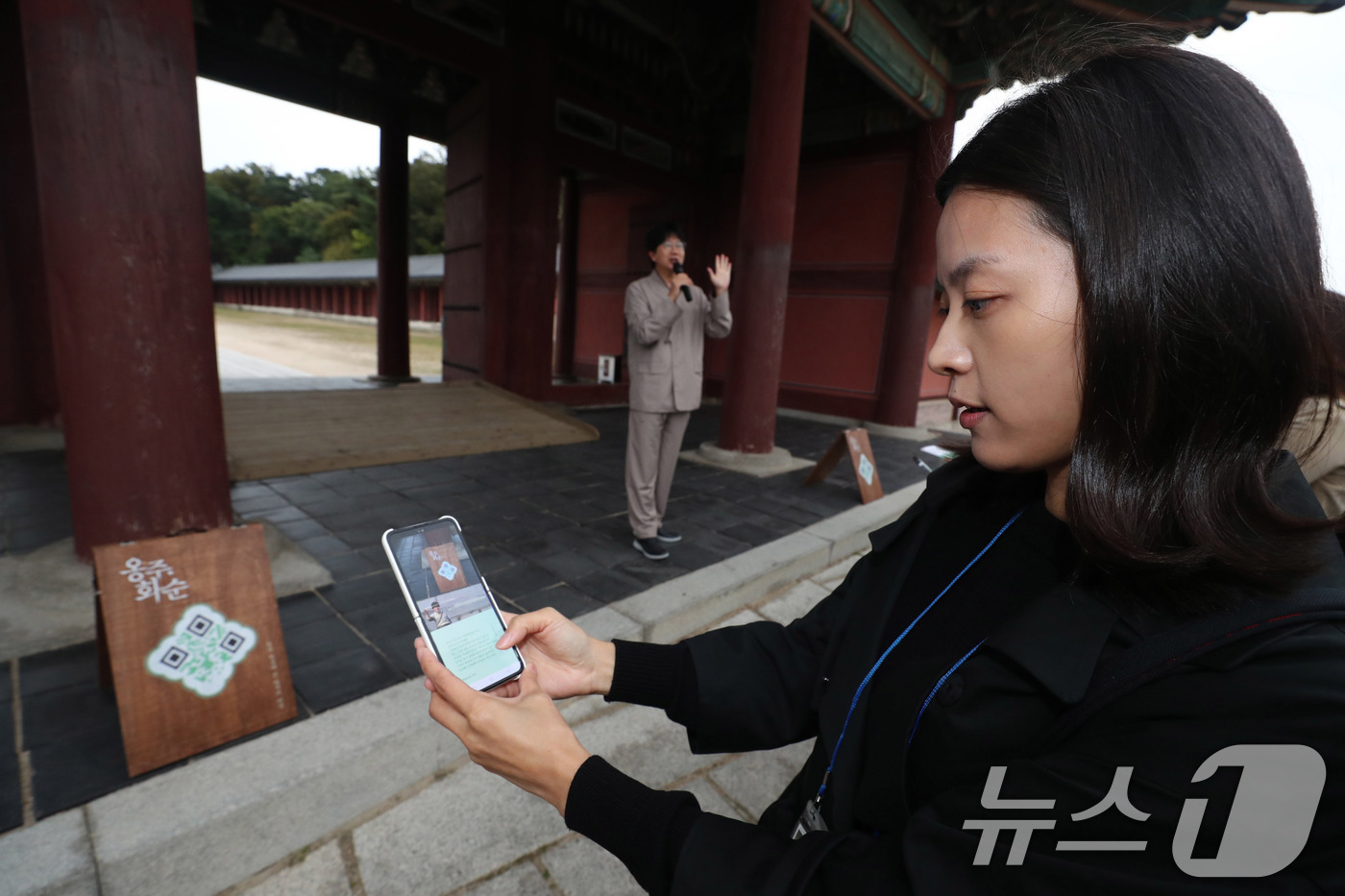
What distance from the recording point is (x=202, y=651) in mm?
1976

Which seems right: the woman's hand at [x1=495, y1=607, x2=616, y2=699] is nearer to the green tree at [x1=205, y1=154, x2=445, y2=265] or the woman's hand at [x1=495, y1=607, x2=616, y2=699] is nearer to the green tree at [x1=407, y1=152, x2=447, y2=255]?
the green tree at [x1=407, y1=152, x2=447, y2=255]

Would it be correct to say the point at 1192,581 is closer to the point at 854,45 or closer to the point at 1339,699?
the point at 1339,699

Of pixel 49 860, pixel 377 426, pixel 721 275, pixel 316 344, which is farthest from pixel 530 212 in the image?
pixel 316 344

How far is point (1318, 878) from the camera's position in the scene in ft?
1.65

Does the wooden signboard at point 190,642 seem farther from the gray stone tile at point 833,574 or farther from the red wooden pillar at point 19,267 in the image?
the red wooden pillar at point 19,267

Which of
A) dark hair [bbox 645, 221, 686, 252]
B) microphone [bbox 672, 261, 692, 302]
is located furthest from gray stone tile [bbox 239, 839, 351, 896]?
dark hair [bbox 645, 221, 686, 252]

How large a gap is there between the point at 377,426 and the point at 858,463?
4.77 meters

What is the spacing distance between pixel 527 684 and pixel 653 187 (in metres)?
10.00

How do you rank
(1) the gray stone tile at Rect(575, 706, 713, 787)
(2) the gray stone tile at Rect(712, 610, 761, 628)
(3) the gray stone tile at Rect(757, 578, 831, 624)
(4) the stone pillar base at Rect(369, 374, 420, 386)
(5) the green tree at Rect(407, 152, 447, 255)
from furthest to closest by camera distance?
(5) the green tree at Rect(407, 152, 447, 255) → (4) the stone pillar base at Rect(369, 374, 420, 386) → (3) the gray stone tile at Rect(757, 578, 831, 624) → (2) the gray stone tile at Rect(712, 610, 761, 628) → (1) the gray stone tile at Rect(575, 706, 713, 787)

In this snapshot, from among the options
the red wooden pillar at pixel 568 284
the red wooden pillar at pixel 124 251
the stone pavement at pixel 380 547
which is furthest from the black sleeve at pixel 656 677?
the red wooden pillar at pixel 568 284

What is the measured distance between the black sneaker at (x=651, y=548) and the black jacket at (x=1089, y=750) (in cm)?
283

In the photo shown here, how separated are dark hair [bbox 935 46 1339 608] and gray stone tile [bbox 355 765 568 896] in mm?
1773

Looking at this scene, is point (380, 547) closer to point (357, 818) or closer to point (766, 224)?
point (357, 818)

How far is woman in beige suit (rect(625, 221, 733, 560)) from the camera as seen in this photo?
3907 millimetres
